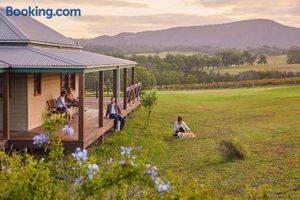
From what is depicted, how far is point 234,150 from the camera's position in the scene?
43.9 feet

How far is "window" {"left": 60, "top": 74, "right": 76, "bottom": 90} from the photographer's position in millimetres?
18500

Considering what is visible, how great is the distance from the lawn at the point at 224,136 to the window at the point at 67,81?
9.59 feet

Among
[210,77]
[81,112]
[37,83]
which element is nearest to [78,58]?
[37,83]

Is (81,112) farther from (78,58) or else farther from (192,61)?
(192,61)

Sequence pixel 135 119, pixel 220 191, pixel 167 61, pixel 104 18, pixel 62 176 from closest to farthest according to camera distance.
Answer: pixel 62 176 < pixel 220 191 < pixel 135 119 < pixel 104 18 < pixel 167 61

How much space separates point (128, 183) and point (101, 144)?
1083 centimetres

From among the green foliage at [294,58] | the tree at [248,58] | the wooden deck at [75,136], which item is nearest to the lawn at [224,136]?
the wooden deck at [75,136]

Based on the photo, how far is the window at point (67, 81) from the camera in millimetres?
18500

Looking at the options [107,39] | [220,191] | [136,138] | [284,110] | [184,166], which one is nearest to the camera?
[220,191]

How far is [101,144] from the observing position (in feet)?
48.5

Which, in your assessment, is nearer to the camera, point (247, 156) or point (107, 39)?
point (247, 156)

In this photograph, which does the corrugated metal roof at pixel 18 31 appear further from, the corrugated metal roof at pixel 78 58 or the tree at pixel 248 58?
the tree at pixel 248 58

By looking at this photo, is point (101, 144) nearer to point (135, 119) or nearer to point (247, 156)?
point (247, 156)

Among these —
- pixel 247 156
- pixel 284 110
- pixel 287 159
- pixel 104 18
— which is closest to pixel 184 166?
pixel 247 156
